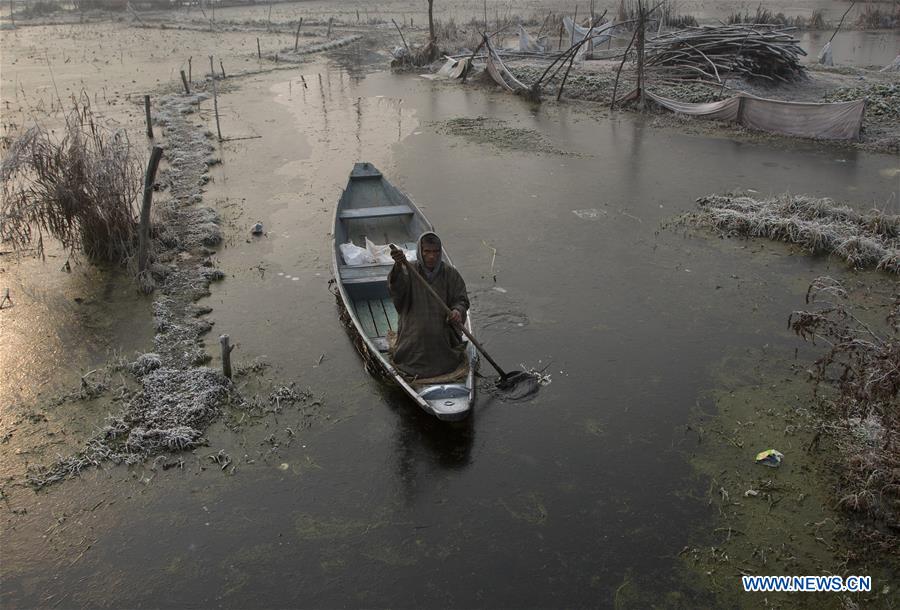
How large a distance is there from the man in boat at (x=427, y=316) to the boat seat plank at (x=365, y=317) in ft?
2.72

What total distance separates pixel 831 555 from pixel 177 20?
38583 millimetres

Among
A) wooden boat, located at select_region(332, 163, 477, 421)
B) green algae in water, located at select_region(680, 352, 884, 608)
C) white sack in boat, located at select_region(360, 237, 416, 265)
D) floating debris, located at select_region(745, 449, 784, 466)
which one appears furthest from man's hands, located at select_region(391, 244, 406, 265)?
floating debris, located at select_region(745, 449, 784, 466)

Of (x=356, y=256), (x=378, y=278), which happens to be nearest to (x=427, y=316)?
(x=378, y=278)

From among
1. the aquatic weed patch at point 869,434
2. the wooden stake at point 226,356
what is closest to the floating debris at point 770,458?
the aquatic weed patch at point 869,434

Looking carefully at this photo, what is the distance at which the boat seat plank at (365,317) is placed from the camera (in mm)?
6621

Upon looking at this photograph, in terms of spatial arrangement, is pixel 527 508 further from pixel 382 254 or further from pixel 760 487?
pixel 382 254

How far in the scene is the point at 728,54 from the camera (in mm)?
16594

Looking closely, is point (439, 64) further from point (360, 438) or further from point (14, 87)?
point (360, 438)

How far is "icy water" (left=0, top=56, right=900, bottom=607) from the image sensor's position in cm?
436

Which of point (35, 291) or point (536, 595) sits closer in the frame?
point (536, 595)

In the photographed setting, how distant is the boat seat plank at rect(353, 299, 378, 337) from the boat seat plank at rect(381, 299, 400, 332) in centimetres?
16

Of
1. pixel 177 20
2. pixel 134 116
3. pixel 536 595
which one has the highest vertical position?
pixel 177 20

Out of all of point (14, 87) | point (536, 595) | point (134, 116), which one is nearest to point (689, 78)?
point (134, 116)

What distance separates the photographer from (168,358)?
6.43 metres
